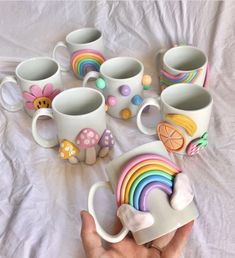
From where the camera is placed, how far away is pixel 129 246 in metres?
0.51

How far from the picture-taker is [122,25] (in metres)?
0.88

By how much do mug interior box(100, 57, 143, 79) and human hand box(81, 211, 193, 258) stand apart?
363 millimetres

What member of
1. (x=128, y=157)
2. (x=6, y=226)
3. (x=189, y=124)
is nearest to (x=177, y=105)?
(x=189, y=124)

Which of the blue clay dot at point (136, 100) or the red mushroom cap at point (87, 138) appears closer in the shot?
the red mushroom cap at point (87, 138)

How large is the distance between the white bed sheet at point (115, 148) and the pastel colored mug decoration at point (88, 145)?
0.06 ft

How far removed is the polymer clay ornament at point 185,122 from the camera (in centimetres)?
61

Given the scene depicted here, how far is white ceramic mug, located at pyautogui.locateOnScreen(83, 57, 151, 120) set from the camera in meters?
0.72

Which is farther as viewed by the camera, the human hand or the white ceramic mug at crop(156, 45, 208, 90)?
the white ceramic mug at crop(156, 45, 208, 90)

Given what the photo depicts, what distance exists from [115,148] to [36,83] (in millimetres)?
203

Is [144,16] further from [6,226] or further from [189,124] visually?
[6,226]

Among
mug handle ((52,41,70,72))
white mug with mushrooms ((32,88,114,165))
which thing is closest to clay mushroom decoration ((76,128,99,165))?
white mug with mushrooms ((32,88,114,165))

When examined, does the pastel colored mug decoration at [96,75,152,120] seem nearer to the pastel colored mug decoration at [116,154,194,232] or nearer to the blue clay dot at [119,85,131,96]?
the blue clay dot at [119,85,131,96]

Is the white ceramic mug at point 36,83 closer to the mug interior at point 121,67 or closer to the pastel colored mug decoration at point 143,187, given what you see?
the mug interior at point 121,67

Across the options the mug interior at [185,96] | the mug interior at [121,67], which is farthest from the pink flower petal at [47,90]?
the mug interior at [185,96]
